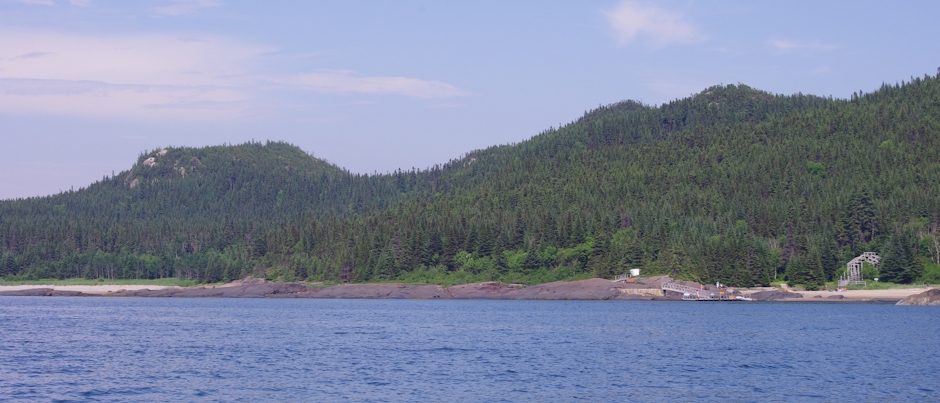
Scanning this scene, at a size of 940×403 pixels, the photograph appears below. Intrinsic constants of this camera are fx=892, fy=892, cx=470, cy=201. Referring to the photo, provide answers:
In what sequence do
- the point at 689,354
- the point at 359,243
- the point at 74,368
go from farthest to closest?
1. the point at 359,243
2. the point at 689,354
3. the point at 74,368

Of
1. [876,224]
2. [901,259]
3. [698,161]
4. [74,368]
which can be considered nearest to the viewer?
[74,368]

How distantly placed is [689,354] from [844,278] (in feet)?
249

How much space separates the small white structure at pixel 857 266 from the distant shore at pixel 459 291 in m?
5.46

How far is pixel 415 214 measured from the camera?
6786 inches

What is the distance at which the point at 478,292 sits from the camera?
129750 millimetres

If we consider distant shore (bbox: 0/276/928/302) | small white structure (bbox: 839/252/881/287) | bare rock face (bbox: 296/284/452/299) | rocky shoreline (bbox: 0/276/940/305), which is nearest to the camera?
rocky shoreline (bbox: 0/276/940/305)

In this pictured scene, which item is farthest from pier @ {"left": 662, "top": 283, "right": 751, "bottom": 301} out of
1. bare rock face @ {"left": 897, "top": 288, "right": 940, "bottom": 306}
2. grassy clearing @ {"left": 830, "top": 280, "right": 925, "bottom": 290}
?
bare rock face @ {"left": 897, "top": 288, "right": 940, "bottom": 306}

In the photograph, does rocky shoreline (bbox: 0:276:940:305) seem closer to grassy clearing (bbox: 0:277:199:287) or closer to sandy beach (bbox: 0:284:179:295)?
sandy beach (bbox: 0:284:179:295)

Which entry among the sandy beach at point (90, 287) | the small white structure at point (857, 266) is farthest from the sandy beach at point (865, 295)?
the sandy beach at point (90, 287)

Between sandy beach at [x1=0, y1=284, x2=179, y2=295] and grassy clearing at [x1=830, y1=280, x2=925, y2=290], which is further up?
sandy beach at [x1=0, y1=284, x2=179, y2=295]

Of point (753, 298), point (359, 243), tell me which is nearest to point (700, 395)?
point (753, 298)

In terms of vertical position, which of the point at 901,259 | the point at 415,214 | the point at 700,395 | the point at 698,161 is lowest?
the point at 700,395

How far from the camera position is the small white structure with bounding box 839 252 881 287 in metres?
119

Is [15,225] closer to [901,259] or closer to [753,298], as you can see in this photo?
[753,298]
